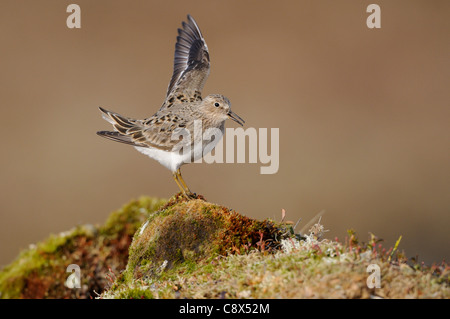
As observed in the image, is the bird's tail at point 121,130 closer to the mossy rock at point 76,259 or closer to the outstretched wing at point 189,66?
the outstretched wing at point 189,66

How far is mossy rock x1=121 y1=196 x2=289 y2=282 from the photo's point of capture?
6.91 meters

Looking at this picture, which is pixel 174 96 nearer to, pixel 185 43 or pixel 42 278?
pixel 185 43

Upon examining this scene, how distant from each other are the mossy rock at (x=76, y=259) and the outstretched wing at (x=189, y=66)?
3.00m

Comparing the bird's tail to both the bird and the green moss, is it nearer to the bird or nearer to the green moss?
the bird

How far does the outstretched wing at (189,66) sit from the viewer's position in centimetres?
1129

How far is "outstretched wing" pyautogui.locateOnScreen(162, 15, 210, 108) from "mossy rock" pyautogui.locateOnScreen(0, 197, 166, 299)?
300cm

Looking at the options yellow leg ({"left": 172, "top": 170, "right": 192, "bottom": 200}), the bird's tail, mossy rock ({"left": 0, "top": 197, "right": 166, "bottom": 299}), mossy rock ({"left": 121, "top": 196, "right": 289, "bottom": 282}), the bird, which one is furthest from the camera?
mossy rock ({"left": 0, "top": 197, "right": 166, "bottom": 299})

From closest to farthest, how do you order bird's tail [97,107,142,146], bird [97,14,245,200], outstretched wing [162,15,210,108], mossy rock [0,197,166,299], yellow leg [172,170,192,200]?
yellow leg [172,170,192,200], bird [97,14,245,200], bird's tail [97,107,142,146], outstretched wing [162,15,210,108], mossy rock [0,197,166,299]

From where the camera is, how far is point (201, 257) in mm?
7027

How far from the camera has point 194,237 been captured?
287 inches

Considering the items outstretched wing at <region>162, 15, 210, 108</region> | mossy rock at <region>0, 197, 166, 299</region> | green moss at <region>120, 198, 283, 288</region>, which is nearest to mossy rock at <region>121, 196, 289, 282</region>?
green moss at <region>120, 198, 283, 288</region>
